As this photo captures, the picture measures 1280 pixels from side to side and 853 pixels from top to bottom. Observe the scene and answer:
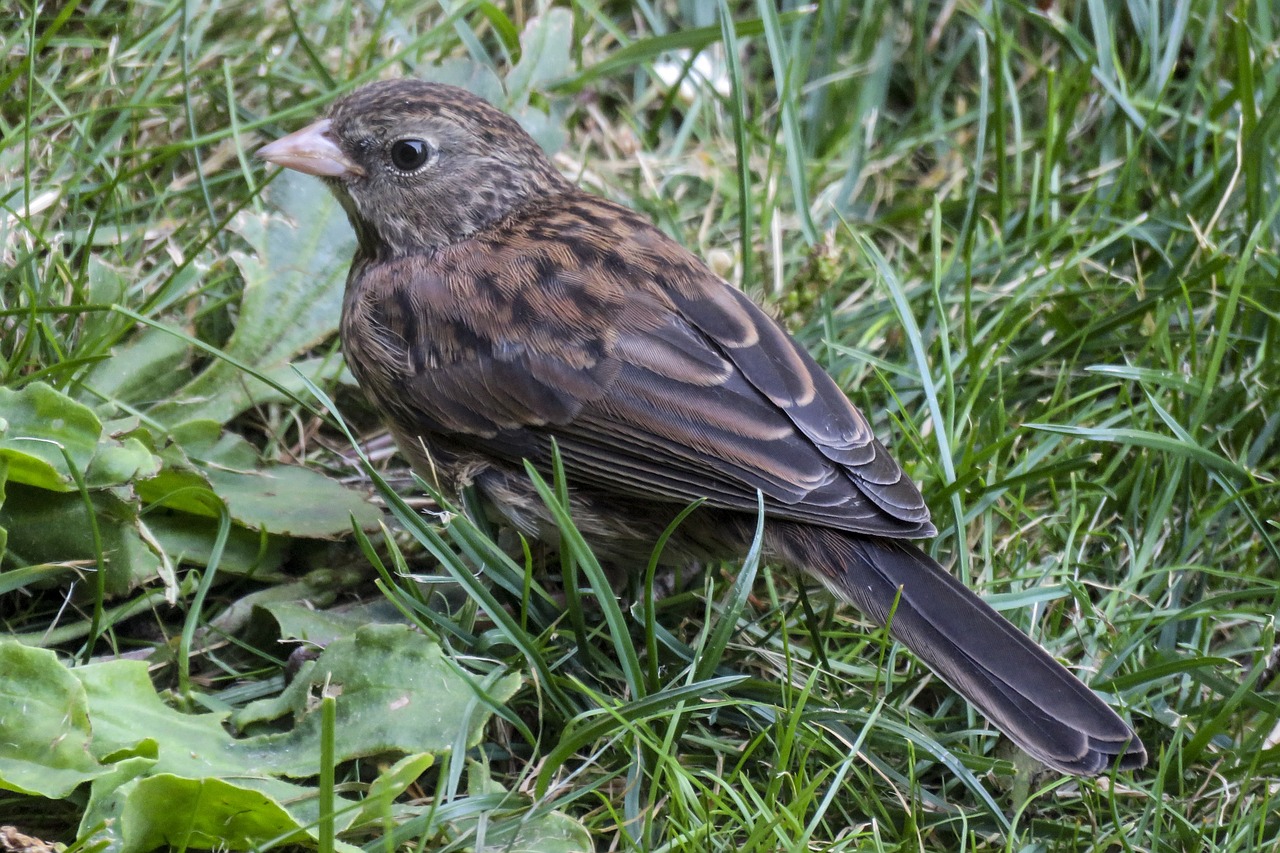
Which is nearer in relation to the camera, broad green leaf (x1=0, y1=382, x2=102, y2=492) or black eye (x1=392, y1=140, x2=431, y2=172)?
broad green leaf (x1=0, y1=382, x2=102, y2=492)

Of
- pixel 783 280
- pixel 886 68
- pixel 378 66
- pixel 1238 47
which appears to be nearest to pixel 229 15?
pixel 378 66

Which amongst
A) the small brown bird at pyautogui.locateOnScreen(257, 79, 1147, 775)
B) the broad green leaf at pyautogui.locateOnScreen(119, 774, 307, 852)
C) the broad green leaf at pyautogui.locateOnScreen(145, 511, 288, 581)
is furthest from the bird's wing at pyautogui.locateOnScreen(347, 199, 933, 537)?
the broad green leaf at pyautogui.locateOnScreen(119, 774, 307, 852)

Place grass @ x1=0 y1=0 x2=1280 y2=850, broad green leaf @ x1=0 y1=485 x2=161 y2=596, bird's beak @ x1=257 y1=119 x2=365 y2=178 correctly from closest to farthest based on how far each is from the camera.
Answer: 1. grass @ x1=0 y1=0 x2=1280 y2=850
2. broad green leaf @ x1=0 y1=485 x2=161 y2=596
3. bird's beak @ x1=257 y1=119 x2=365 y2=178

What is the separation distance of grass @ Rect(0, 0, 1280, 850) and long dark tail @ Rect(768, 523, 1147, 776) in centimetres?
11

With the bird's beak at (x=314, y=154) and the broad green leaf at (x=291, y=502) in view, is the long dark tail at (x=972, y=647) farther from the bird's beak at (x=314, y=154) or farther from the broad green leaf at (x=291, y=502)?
the bird's beak at (x=314, y=154)

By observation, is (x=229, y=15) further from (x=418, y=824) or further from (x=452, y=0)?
(x=418, y=824)

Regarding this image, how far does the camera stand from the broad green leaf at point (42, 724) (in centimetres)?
251

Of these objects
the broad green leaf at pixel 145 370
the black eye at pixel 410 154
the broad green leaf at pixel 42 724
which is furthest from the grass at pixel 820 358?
the black eye at pixel 410 154

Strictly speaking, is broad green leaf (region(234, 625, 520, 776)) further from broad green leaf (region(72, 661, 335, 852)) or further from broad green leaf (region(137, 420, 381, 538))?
broad green leaf (region(137, 420, 381, 538))

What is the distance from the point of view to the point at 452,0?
4.82 meters

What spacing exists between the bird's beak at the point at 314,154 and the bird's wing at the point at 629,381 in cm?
34

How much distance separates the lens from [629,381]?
3.24 m

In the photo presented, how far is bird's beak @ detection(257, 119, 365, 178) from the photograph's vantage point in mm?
3639

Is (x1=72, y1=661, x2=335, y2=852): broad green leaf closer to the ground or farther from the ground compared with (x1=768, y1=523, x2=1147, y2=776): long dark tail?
farther from the ground
